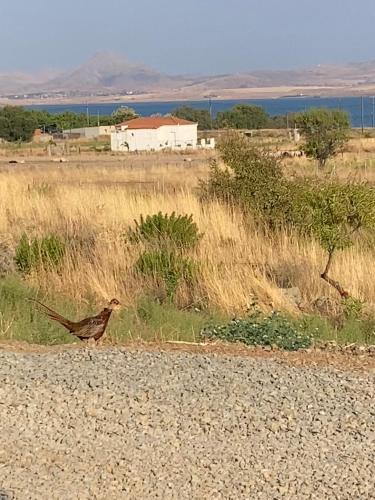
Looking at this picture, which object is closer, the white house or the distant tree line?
the white house

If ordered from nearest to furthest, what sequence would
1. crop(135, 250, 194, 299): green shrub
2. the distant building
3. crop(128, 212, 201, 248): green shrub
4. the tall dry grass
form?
1. the tall dry grass
2. crop(135, 250, 194, 299): green shrub
3. crop(128, 212, 201, 248): green shrub
4. the distant building

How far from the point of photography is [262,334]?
8.49 meters

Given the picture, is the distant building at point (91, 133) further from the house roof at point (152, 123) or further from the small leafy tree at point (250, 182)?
the small leafy tree at point (250, 182)

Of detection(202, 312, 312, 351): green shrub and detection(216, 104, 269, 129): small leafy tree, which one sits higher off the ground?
detection(216, 104, 269, 129): small leafy tree

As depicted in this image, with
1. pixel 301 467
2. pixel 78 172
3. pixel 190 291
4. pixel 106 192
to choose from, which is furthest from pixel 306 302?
pixel 78 172

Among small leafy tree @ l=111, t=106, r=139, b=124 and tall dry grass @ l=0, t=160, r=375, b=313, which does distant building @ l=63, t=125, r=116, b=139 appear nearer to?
small leafy tree @ l=111, t=106, r=139, b=124

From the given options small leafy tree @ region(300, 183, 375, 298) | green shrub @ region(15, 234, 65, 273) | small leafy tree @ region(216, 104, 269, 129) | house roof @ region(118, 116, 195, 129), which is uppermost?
small leafy tree @ region(216, 104, 269, 129)

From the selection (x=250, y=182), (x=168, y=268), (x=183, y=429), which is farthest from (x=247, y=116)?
(x=183, y=429)

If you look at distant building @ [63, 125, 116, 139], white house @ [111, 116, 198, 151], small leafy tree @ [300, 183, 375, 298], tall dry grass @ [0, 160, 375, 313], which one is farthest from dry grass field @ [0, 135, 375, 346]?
distant building @ [63, 125, 116, 139]

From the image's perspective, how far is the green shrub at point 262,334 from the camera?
8.34 metres

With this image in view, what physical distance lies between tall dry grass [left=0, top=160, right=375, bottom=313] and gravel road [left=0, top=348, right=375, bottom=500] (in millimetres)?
4225

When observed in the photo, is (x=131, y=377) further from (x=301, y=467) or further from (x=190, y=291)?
(x=190, y=291)

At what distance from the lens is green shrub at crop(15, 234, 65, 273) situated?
44.2 feet

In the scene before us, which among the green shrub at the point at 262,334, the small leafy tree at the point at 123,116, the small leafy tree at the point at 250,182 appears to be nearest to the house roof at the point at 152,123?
the small leafy tree at the point at 123,116
